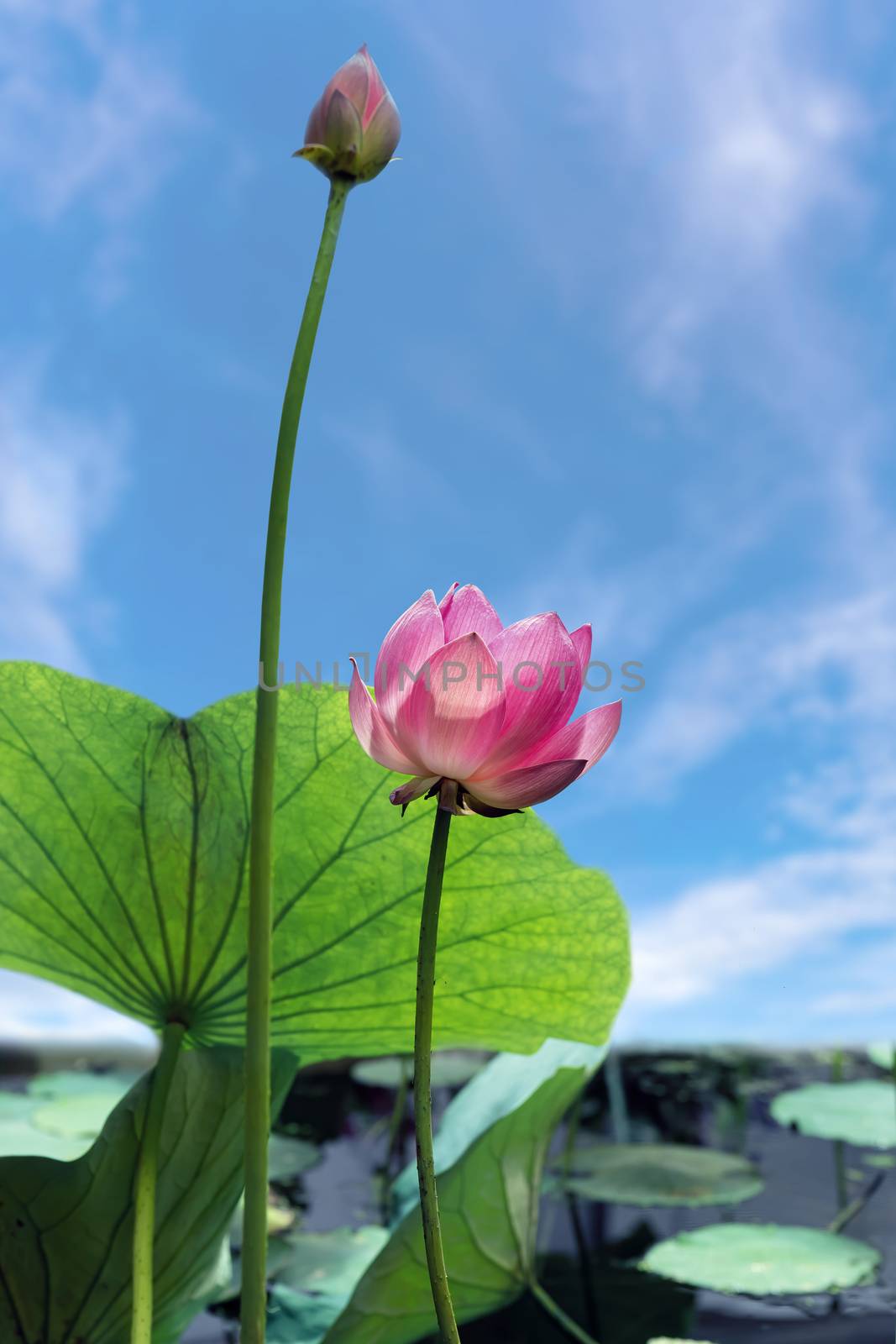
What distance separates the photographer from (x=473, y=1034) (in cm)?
70

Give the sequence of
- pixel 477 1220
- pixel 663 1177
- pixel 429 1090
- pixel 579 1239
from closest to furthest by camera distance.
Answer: pixel 429 1090
pixel 477 1220
pixel 579 1239
pixel 663 1177

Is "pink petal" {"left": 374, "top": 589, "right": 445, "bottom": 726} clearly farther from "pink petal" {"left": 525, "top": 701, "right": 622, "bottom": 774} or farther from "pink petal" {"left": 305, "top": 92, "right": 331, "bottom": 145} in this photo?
"pink petal" {"left": 305, "top": 92, "right": 331, "bottom": 145}

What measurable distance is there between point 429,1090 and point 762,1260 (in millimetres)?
784

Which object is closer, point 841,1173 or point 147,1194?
point 147,1194

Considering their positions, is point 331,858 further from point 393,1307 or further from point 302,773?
point 393,1307

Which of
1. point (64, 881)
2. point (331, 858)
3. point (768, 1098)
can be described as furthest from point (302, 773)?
point (768, 1098)

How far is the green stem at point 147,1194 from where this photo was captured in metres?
0.48

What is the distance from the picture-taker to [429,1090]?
38 cm

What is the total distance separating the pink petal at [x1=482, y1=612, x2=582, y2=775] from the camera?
399mm

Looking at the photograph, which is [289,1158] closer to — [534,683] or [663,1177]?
[663,1177]

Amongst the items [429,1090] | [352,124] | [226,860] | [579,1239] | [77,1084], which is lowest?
[579,1239]

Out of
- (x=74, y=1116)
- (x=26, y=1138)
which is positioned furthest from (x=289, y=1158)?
(x=26, y=1138)

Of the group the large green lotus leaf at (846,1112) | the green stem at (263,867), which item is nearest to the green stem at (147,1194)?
the green stem at (263,867)

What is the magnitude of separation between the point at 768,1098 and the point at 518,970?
1.37 metres
